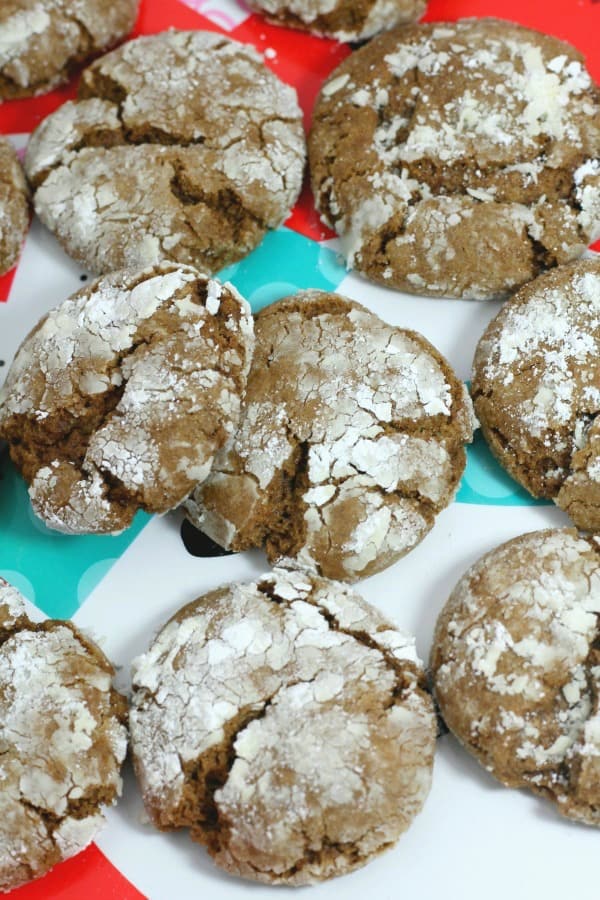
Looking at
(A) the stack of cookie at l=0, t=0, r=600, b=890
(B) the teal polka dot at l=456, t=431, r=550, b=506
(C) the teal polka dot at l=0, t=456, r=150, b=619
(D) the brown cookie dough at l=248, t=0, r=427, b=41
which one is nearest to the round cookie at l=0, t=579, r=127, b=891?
(A) the stack of cookie at l=0, t=0, r=600, b=890

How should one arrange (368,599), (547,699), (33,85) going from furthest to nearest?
(33,85) < (368,599) < (547,699)

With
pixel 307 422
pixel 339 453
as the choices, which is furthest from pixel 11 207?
pixel 339 453

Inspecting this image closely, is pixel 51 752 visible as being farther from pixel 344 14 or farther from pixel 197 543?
pixel 344 14

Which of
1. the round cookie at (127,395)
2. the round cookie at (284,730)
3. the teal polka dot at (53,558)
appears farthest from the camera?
the teal polka dot at (53,558)

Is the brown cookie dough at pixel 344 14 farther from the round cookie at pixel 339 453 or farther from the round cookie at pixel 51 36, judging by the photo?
the round cookie at pixel 339 453

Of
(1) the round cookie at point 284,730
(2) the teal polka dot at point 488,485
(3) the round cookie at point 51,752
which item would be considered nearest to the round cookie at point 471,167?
(2) the teal polka dot at point 488,485

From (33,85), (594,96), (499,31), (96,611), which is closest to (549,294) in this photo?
(594,96)

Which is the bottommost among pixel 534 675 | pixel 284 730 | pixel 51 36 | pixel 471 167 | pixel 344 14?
pixel 534 675

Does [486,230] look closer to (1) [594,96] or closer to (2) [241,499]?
(1) [594,96]
